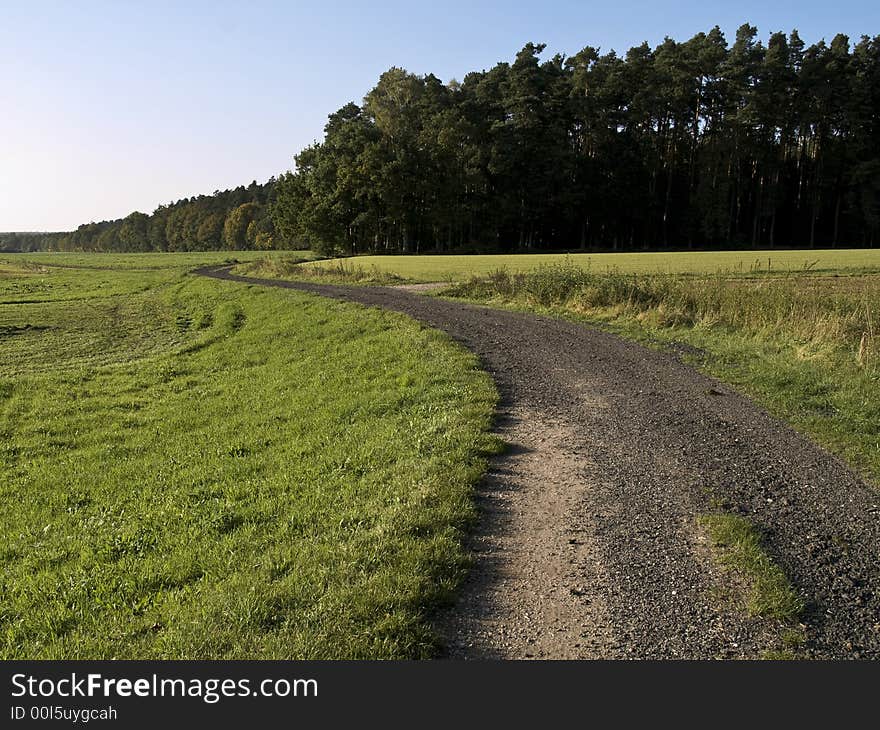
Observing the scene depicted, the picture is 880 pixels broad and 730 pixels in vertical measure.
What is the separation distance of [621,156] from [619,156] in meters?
0.26

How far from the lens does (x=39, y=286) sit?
48656 millimetres

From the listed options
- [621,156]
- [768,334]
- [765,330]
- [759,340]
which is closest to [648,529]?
[759,340]

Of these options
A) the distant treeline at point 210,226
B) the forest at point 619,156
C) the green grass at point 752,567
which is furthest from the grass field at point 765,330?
the distant treeline at point 210,226

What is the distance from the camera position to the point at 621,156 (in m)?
75.3

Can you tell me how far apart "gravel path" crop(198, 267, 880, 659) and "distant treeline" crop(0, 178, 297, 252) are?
111m

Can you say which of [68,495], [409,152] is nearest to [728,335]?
[68,495]

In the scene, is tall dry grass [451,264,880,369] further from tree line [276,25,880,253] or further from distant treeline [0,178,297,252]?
distant treeline [0,178,297,252]

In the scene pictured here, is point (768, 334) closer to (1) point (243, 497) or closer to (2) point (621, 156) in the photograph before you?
(1) point (243, 497)

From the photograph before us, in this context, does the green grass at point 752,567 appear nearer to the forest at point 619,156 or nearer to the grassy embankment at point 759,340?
the grassy embankment at point 759,340

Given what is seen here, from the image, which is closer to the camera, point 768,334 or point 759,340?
point 759,340

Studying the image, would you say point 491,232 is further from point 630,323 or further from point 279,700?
point 279,700

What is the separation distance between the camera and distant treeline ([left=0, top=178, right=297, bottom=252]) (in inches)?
5340

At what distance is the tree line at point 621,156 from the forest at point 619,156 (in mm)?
183

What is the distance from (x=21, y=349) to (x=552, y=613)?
73.9 ft
